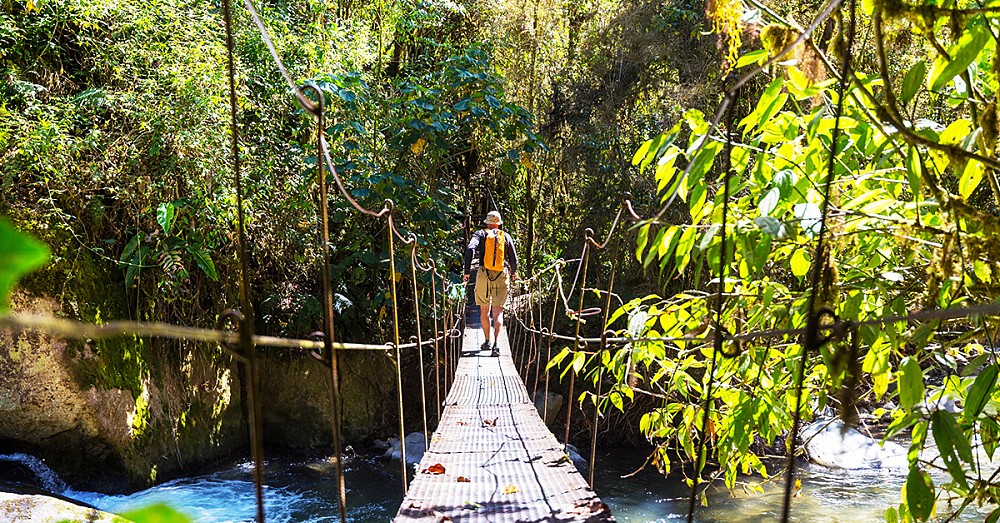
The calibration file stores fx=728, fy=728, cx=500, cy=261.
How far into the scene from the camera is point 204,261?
13.5 feet

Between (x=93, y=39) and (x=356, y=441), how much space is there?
298 centimetres

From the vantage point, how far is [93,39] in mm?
3949

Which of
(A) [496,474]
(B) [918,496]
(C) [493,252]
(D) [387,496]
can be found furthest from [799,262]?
(D) [387,496]

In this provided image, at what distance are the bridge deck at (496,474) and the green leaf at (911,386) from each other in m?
0.64

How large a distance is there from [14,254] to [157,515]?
7 centimetres

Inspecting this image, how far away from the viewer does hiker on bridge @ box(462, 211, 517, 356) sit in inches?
150

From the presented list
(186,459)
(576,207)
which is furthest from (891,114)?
(576,207)

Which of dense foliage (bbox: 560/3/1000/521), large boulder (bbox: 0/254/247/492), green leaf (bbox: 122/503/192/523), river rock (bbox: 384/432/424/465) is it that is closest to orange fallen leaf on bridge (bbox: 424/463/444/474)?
dense foliage (bbox: 560/3/1000/521)

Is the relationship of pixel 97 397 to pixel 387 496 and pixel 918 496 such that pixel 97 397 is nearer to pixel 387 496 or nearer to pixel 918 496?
pixel 387 496

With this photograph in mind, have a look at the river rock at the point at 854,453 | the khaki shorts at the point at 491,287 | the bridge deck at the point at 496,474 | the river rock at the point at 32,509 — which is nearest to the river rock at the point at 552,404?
the khaki shorts at the point at 491,287

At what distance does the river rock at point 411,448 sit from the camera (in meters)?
4.81

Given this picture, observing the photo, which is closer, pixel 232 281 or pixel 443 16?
pixel 232 281

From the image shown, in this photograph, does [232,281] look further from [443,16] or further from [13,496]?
[443,16]

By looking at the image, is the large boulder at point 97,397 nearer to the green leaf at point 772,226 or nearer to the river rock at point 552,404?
the river rock at point 552,404
